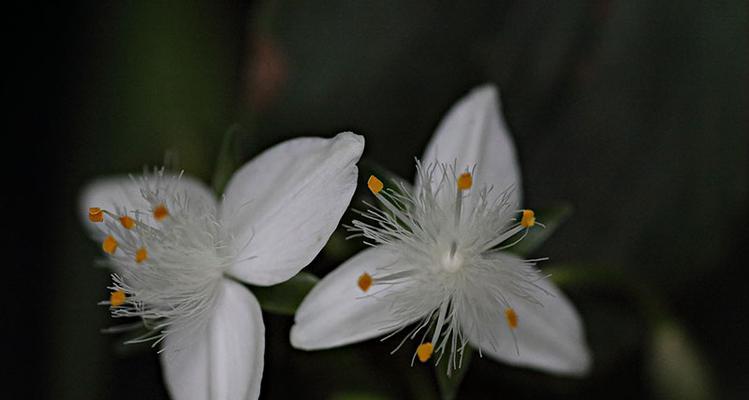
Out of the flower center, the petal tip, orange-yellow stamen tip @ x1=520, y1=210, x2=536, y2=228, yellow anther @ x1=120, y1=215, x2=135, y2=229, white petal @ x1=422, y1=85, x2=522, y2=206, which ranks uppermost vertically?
the petal tip

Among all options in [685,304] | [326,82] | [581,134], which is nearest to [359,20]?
[326,82]

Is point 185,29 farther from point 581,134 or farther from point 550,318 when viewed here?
point 550,318

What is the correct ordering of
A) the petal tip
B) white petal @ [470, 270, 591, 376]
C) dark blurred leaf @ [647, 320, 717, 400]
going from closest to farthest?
the petal tip
white petal @ [470, 270, 591, 376]
dark blurred leaf @ [647, 320, 717, 400]

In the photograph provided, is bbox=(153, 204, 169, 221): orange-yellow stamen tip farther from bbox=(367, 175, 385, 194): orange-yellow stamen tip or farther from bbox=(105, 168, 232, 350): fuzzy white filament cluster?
bbox=(367, 175, 385, 194): orange-yellow stamen tip

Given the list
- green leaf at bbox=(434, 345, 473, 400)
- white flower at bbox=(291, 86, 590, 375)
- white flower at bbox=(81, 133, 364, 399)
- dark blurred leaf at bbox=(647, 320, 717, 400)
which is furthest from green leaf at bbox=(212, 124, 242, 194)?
dark blurred leaf at bbox=(647, 320, 717, 400)

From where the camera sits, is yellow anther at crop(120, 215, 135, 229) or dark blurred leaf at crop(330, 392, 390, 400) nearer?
yellow anther at crop(120, 215, 135, 229)

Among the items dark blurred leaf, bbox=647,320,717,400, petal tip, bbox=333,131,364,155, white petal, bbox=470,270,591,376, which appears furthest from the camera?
dark blurred leaf, bbox=647,320,717,400
